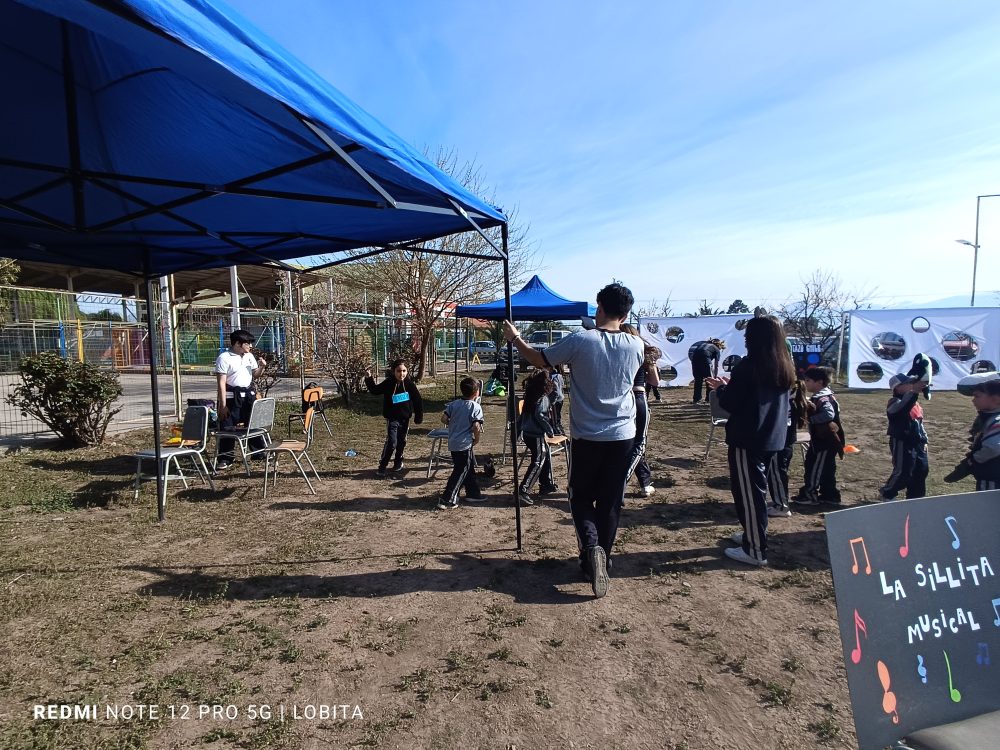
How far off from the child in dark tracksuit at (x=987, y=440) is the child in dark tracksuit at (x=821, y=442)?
1.27m

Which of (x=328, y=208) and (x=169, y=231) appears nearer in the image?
(x=328, y=208)

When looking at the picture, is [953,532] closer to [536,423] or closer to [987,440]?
[987,440]

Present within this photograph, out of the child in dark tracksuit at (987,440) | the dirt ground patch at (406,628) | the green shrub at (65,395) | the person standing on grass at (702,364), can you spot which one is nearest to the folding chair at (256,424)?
the dirt ground patch at (406,628)

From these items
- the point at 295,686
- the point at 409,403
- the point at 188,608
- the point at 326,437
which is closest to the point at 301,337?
the point at 326,437

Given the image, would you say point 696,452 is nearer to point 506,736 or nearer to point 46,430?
point 506,736

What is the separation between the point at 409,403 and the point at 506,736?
186 inches

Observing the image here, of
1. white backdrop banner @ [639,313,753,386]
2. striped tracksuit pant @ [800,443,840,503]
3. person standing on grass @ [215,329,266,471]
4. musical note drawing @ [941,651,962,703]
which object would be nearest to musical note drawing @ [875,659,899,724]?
musical note drawing @ [941,651,962,703]

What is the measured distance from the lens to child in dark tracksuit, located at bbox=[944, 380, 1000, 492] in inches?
131

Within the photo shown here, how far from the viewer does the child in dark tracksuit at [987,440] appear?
3324 mm

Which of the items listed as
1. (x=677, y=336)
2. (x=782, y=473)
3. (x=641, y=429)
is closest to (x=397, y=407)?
(x=641, y=429)

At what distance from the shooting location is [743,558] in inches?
148

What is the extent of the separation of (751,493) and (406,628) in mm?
2443

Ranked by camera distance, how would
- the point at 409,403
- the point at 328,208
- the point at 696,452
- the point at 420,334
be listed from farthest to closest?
the point at 420,334, the point at 696,452, the point at 409,403, the point at 328,208

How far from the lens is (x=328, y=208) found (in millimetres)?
4039
